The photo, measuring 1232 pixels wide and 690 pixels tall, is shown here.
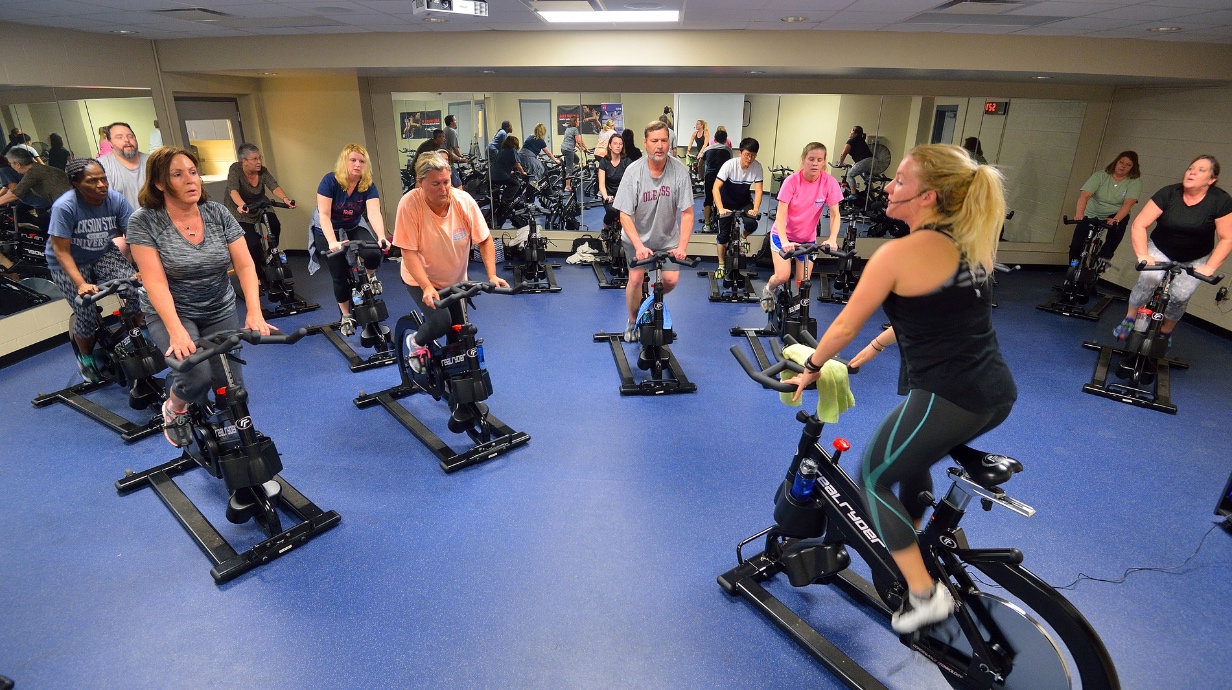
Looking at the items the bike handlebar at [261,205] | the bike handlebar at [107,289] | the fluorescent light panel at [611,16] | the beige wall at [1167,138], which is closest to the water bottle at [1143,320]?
the beige wall at [1167,138]

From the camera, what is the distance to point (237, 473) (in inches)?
102

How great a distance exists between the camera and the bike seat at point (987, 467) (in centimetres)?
170

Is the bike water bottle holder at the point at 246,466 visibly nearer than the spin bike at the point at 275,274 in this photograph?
Yes

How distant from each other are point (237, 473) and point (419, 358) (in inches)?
46.6

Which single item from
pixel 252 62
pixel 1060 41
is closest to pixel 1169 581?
pixel 1060 41

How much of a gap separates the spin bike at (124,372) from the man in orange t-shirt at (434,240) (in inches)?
61.5

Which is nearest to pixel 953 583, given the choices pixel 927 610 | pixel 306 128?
pixel 927 610

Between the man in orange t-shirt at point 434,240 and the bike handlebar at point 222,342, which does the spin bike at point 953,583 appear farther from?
the man in orange t-shirt at point 434,240

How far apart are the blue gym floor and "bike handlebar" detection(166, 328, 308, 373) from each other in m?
0.87

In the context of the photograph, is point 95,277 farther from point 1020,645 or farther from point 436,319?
point 1020,645

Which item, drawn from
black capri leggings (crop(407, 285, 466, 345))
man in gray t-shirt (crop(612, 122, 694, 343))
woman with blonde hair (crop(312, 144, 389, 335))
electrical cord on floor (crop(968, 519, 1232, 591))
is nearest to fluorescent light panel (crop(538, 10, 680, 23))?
man in gray t-shirt (crop(612, 122, 694, 343))

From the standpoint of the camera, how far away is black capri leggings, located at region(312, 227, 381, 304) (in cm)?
462

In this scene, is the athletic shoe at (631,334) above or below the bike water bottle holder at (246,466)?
below

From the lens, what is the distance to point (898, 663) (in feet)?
6.95
